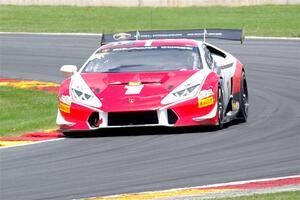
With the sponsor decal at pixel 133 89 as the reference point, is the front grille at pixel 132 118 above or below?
below

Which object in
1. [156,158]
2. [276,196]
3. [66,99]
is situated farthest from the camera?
[66,99]

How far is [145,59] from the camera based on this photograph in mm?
13836

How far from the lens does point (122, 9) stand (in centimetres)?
4181

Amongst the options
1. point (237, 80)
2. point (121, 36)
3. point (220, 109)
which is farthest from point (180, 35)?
point (220, 109)

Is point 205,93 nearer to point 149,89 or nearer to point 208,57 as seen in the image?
point 149,89

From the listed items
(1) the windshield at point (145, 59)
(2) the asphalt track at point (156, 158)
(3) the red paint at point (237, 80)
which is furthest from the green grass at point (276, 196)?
(3) the red paint at point (237, 80)

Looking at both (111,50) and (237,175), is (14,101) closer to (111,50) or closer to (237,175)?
(111,50)

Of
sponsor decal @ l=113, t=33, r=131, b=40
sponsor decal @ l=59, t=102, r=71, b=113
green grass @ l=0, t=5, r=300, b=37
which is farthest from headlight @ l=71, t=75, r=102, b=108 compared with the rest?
green grass @ l=0, t=5, r=300, b=37

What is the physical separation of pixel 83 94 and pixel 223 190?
4.33 metres

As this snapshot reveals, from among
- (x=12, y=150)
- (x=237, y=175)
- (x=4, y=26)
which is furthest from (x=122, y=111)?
(x=4, y=26)

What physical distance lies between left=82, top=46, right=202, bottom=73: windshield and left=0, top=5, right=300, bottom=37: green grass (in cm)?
1810

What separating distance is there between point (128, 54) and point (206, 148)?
9.26ft

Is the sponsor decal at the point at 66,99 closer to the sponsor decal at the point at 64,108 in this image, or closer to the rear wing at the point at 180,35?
the sponsor decal at the point at 64,108

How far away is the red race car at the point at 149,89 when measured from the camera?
12.8 metres
